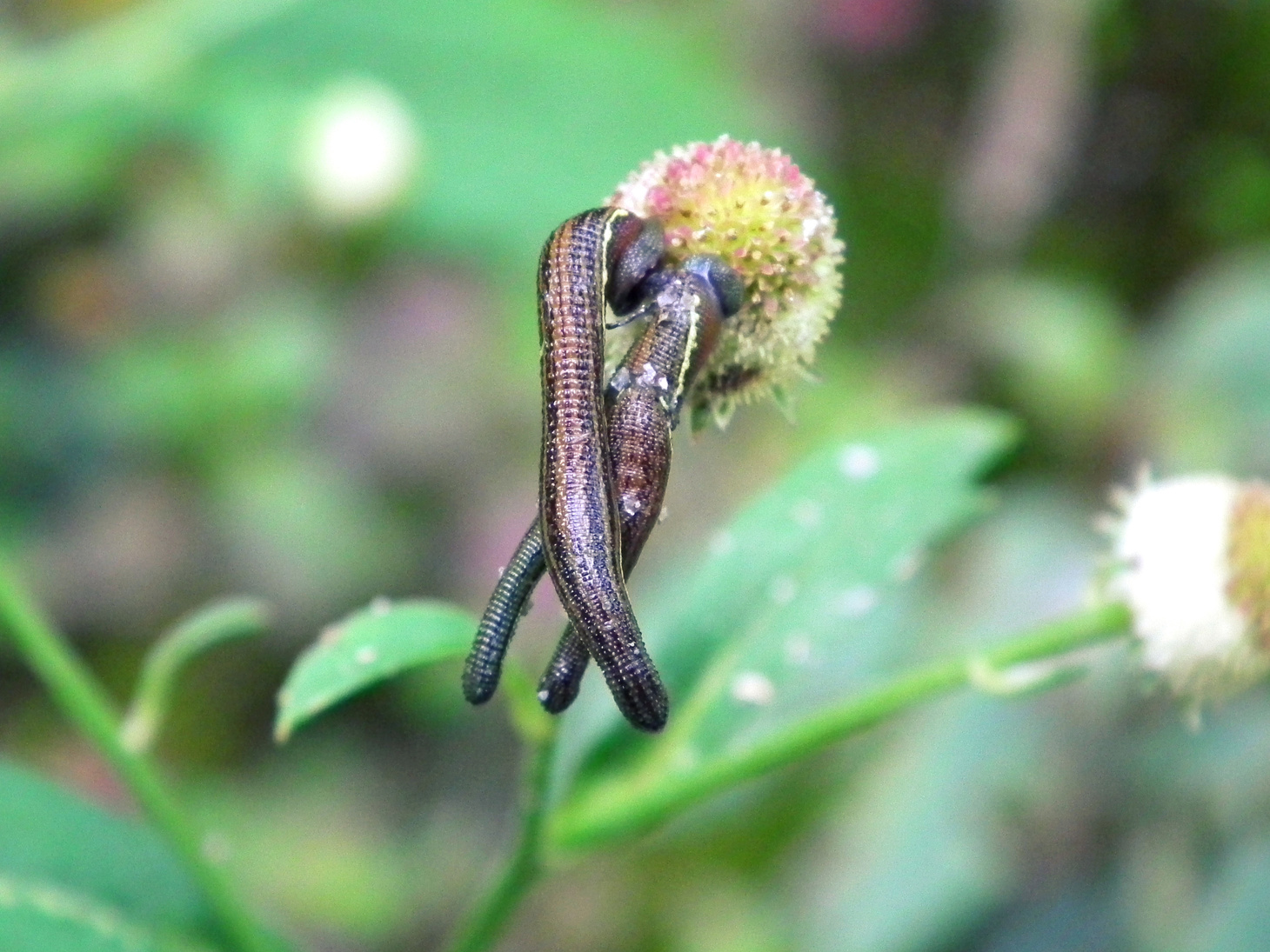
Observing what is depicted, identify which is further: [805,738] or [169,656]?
[169,656]

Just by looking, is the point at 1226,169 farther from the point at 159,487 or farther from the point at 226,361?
the point at 159,487

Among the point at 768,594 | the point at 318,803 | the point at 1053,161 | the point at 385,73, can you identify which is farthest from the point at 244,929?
the point at 1053,161

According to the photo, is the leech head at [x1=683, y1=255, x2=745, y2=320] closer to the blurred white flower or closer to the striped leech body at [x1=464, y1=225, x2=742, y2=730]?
the striped leech body at [x1=464, y1=225, x2=742, y2=730]

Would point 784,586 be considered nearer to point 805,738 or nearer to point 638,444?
point 805,738

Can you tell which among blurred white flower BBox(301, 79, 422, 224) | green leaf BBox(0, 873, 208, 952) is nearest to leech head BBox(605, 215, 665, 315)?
green leaf BBox(0, 873, 208, 952)

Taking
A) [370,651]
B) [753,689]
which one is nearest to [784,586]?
[753,689]

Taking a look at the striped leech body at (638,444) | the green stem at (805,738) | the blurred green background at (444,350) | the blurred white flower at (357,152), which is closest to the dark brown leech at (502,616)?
the striped leech body at (638,444)

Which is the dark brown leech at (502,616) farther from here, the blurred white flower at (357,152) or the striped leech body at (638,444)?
the blurred white flower at (357,152)
